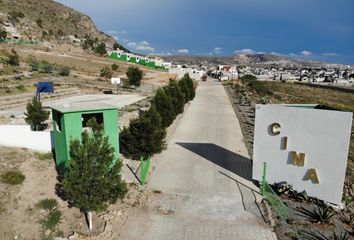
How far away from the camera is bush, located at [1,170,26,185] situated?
1132cm

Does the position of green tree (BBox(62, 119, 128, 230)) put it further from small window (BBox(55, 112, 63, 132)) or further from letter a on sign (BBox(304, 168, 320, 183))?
letter a on sign (BBox(304, 168, 320, 183))

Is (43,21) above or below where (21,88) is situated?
above

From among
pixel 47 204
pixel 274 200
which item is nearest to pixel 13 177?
pixel 47 204

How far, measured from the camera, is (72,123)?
1131cm

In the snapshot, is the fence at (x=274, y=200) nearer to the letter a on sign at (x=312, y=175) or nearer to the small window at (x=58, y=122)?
the letter a on sign at (x=312, y=175)

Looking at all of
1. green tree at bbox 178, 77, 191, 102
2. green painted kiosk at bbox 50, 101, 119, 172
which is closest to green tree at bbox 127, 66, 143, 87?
green tree at bbox 178, 77, 191, 102

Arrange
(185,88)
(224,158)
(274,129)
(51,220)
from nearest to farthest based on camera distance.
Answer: (51,220) < (274,129) < (224,158) < (185,88)

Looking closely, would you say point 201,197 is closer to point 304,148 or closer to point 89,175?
point 304,148

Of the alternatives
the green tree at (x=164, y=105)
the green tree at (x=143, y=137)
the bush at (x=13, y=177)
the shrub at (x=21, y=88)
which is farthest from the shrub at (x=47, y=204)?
the shrub at (x=21, y=88)

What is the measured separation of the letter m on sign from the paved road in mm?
1897

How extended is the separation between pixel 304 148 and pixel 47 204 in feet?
29.6

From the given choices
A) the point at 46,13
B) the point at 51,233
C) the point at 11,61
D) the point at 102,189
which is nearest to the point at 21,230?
the point at 51,233

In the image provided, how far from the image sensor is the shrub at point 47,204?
1009 cm

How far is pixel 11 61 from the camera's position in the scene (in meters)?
47.4
